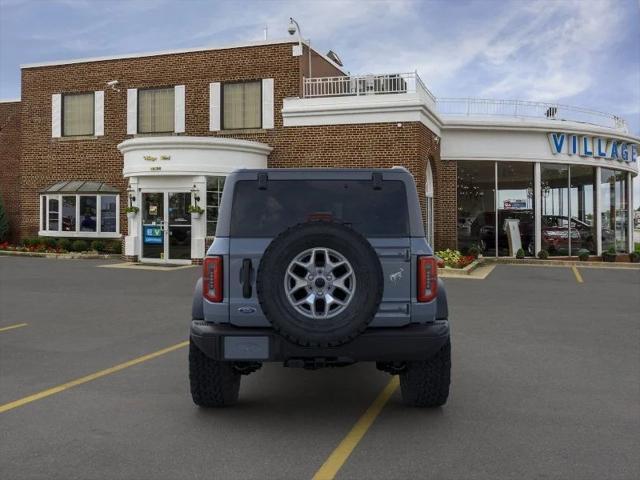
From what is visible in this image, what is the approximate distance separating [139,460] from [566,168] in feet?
77.5

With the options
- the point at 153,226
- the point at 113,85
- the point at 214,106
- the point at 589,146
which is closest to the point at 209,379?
the point at 153,226

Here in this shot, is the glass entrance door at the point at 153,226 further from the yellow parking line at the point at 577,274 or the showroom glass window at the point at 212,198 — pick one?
the yellow parking line at the point at 577,274

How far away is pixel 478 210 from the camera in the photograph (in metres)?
23.7

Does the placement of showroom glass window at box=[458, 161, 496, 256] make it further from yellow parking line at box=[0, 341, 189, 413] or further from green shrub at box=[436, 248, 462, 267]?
yellow parking line at box=[0, 341, 189, 413]

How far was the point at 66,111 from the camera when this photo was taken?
82.6ft

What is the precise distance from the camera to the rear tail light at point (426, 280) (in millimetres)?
4648

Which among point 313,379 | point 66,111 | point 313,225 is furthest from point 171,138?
point 313,225

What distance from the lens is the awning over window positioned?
23.8 metres

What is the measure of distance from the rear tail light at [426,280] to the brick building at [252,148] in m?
15.4

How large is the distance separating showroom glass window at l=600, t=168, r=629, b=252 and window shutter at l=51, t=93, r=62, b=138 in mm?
22537

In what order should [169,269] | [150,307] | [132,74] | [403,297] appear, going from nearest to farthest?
1. [403,297]
2. [150,307]
3. [169,269]
4. [132,74]

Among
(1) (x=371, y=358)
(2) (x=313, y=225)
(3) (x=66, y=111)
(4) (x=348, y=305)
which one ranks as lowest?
(1) (x=371, y=358)

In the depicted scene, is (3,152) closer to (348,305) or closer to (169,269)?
(169,269)

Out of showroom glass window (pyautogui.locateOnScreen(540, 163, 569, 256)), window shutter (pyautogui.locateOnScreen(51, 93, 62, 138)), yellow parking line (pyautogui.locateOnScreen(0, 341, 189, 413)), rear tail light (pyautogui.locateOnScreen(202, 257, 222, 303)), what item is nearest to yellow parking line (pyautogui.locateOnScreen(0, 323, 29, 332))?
yellow parking line (pyautogui.locateOnScreen(0, 341, 189, 413))
